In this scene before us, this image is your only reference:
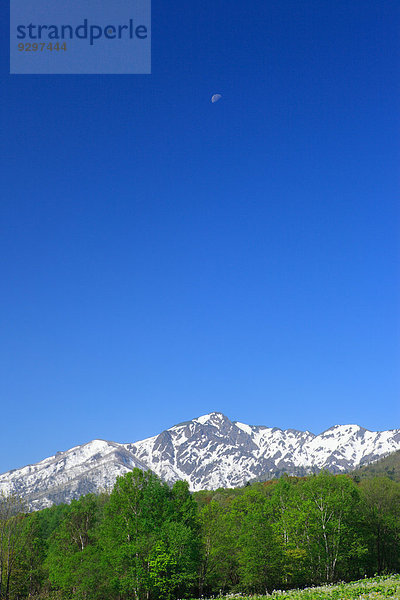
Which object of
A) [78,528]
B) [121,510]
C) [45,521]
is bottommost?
[45,521]

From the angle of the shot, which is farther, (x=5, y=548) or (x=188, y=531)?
(x=188, y=531)

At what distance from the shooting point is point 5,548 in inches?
2377

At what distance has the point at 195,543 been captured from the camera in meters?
68.2

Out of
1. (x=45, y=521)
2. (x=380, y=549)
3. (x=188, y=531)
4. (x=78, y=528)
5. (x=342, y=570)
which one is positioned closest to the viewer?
(x=188, y=531)

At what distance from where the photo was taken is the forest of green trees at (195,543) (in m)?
62.0

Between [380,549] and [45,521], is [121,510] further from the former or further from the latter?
[45,521]

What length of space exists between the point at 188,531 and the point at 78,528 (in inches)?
1215

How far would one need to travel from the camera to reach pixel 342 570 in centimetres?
7694

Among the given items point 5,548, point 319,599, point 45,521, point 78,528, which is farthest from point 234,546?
point 45,521

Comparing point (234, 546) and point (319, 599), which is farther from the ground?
point (319, 599)

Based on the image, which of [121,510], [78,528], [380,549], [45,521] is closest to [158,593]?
[121,510]

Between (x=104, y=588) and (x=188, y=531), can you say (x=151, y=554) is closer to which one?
(x=188, y=531)

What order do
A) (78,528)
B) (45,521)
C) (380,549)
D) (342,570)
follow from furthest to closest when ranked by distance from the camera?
1. (45,521)
2. (380,549)
3. (78,528)
4. (342,570)

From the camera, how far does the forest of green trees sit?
61969mm
